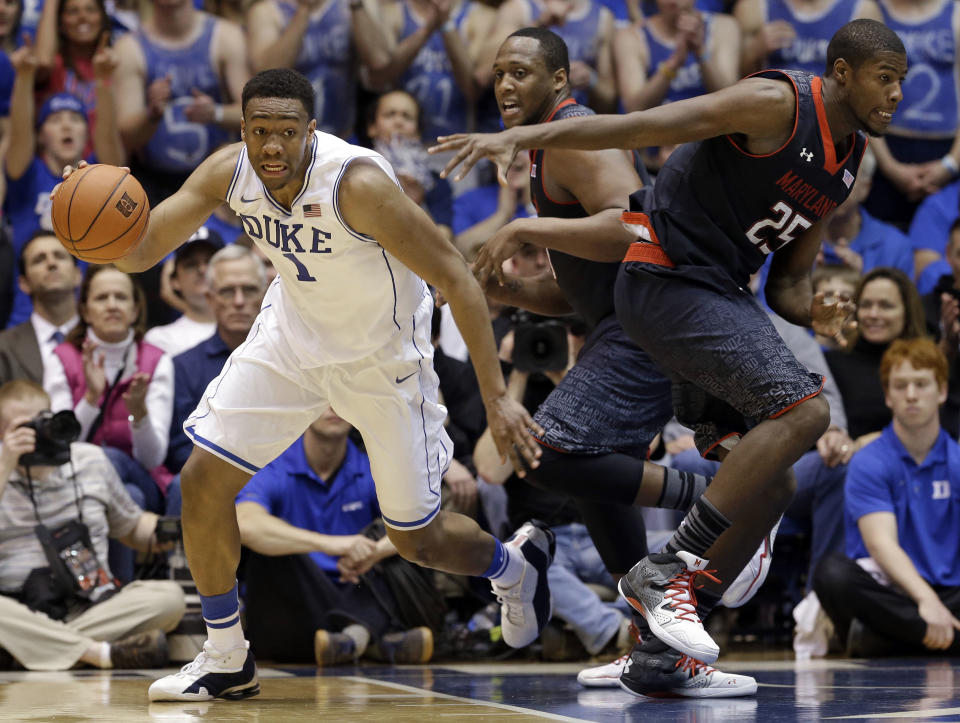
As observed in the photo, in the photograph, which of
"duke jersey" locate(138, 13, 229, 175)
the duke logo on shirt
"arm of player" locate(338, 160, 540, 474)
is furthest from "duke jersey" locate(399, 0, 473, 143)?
"arm of player" locate(338, 160, 540, 474)

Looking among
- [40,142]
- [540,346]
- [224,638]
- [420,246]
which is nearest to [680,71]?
[540,346]

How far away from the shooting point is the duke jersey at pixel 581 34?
8203 millimetres

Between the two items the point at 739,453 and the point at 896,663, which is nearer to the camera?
the point at 739,453

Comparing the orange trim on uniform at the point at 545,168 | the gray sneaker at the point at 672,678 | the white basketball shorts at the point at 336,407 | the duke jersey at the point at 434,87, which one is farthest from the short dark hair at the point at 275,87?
the duke jersey at the point at 434,87

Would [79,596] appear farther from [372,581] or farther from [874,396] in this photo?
[874,396]

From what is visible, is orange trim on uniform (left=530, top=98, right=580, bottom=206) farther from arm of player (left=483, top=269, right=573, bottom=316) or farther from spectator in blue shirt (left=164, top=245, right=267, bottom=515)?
spectator in blue shirt (left=164, top=245, right=267, bottom=515)

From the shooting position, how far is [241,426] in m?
3.90

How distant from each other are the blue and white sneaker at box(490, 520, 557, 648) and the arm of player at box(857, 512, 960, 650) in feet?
6.61

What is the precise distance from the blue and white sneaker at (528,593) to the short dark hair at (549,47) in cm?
171

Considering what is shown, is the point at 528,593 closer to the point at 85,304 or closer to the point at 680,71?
the point at 85,304

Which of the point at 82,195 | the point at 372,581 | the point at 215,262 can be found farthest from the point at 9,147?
the point at 82,195

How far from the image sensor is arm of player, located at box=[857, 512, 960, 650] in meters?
5.80

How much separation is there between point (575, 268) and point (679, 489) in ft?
2.90

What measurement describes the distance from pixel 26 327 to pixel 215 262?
1034 millimetres
